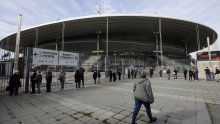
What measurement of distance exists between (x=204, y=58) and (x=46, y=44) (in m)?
46.4

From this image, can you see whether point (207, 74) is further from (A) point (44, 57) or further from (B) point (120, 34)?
(B) point (120, 34)

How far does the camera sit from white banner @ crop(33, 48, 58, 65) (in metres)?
9.78

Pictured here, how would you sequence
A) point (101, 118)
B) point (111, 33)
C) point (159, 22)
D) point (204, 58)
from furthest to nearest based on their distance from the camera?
point (111, 33), point (159, 22), point (204, 58), point (101, 118)

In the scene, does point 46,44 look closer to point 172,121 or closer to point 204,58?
point 204,58

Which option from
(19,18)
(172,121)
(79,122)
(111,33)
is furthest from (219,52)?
(111,33)

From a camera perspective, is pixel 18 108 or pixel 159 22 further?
pixel 159 22

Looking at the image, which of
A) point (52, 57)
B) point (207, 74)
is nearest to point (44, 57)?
point (52, 57)

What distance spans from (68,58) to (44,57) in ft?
6.32

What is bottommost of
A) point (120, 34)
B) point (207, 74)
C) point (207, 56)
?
point (207, 74)

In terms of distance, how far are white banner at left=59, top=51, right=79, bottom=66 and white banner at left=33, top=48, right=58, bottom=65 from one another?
41cm

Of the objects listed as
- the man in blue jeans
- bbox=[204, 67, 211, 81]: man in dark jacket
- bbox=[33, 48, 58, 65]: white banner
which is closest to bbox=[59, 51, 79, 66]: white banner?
bbox=[33, 48, 58, 65]: white banner

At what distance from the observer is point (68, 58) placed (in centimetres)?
1182

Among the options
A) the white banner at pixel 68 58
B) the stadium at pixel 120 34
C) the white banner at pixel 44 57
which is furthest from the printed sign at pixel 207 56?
the white banner at pixel 44 57

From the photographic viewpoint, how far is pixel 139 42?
169 feet
